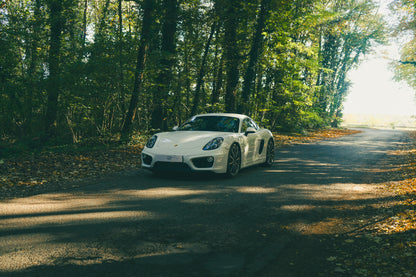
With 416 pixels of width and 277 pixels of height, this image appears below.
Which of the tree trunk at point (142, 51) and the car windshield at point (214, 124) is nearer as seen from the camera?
the car windshield at point (214, 124)

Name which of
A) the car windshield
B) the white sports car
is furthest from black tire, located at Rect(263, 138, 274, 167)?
the car windshield

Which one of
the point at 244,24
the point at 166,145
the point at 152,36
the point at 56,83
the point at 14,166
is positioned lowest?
the point at 14,166

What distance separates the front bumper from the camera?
23.9 feet

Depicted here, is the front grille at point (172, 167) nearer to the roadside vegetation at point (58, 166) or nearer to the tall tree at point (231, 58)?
the roadside vegetation at point (58, 166)

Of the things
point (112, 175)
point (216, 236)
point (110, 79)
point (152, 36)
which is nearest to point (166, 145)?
point (112, 175)

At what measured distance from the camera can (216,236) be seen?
4062 mm

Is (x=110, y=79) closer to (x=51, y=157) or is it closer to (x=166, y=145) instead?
(x=51, y=157)

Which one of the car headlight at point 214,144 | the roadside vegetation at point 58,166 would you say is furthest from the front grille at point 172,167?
the roadside vegetation at point 58,166

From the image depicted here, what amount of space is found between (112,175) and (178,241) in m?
4.64

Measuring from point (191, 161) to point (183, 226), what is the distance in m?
2.96

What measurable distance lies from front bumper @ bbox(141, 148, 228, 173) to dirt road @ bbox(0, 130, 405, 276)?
32 cm

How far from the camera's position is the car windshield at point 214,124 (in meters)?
8.56

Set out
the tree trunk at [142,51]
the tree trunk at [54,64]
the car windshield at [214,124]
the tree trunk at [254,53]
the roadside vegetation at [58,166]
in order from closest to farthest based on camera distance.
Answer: the roadside vegetation at [58,166], the car windshield at [214,124], the tree trunk at [54,64], the tree trunk at [142,51], the tree trunk at [254,53]

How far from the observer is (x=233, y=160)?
7988 millimetres
